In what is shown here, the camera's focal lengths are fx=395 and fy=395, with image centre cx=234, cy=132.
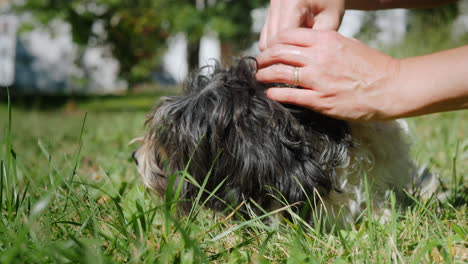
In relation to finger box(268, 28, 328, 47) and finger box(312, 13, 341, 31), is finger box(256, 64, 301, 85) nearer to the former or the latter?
finger box(268, 28, 328, 47)

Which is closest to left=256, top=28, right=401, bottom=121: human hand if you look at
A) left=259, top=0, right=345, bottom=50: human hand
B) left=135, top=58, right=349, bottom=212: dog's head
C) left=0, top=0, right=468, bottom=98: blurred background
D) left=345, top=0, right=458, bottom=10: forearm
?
left=135, top=58, right=349, bottom=212: dog's head

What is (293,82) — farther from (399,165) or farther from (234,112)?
(399,165)

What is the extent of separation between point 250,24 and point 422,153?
7309 mm

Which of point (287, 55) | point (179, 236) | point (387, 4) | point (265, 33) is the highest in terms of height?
point (387, 4)

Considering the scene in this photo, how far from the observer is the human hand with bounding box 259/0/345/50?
168 centimetres

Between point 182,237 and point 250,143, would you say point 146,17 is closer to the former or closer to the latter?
point 250,143

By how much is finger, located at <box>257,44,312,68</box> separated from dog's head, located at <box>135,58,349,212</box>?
151 millimetres

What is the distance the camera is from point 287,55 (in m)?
1.46

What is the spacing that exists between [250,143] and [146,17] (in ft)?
28.3

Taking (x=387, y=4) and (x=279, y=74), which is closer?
(x=279, y=74)

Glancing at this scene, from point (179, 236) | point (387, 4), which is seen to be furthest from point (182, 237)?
point (387, 4)

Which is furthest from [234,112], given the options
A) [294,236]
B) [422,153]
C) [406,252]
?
[422,153]

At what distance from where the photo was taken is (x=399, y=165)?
6.07ft

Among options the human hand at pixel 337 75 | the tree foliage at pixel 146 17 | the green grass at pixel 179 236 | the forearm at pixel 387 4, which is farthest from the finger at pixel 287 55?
the tree foliage at pixel 146 17
